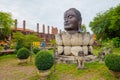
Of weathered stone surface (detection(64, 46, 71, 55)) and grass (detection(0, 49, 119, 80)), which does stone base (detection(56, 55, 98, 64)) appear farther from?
grass (detection(0, 49, 119, 80))

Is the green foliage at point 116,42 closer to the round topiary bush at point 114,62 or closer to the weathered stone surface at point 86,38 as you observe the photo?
the weathered stone surface at point 86,38

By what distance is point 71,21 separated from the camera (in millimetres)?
12031

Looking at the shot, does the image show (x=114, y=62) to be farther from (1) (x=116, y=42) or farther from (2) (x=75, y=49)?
(1) (x=116, y=42)

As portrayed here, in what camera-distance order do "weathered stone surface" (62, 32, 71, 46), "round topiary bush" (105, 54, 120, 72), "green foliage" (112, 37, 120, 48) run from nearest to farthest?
"round topiary bush" (105, 54, 120, 72)
"weathered stone surface" (62, 32, 71, 46)
"green foliage" (112, 37, 120, 48)

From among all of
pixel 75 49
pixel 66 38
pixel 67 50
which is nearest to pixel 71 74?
pixel 75 49

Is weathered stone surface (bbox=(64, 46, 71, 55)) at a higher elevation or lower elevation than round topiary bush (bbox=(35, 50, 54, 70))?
higher

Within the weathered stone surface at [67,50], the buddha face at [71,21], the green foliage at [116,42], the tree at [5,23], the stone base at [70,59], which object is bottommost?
the stone base at [70,59]

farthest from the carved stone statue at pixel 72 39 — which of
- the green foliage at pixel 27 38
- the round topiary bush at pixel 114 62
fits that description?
the green foliage at pixel 27 38

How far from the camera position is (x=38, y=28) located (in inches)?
1868

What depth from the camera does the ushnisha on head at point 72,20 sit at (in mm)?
12039

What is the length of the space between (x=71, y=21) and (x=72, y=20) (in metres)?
0.09

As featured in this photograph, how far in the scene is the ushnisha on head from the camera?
12.0 meters

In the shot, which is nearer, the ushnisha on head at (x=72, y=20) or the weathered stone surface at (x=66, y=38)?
the weathered stone surface at (x=66, y=38)

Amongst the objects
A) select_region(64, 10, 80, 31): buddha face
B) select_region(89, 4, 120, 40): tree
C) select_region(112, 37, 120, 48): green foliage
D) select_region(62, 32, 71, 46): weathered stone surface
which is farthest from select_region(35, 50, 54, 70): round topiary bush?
select_region(89, 4, 120, 40): tree
